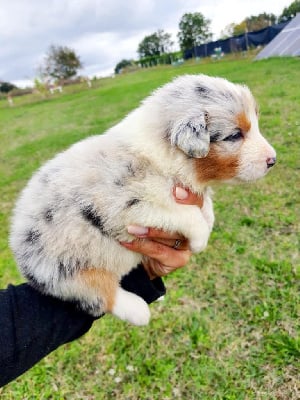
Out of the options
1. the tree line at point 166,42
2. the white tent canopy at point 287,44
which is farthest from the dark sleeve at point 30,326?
the tree line at point 166,42

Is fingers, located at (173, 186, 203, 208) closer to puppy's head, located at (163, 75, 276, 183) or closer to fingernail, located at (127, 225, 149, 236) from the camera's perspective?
puppy's head, located at (163, 75, 276, 183)

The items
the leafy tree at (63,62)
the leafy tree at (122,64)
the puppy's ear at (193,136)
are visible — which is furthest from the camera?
the leafy tree at (122,64)

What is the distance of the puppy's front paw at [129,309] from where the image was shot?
2441 millimetres

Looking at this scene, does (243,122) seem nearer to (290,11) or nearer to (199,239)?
(199,239)

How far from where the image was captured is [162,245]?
2621mm

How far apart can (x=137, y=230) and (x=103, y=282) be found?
1.28ft

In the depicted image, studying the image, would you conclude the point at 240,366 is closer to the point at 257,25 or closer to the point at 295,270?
the point at 295,270

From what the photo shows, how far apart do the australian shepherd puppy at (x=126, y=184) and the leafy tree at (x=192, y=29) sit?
62.3 meters

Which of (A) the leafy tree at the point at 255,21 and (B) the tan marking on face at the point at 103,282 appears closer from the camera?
(B) the tan marking on face at the point at 103,282

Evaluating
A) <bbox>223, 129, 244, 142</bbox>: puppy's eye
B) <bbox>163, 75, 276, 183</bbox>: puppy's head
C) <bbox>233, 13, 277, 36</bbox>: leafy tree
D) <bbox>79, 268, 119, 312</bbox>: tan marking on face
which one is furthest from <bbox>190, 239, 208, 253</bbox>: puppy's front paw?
<bbox>233, 13, 277, 36</bbox>: leafy tree

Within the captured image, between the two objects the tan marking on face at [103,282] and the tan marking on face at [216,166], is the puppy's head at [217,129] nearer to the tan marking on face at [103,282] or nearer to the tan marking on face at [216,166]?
the tan marking on face at [216,166]

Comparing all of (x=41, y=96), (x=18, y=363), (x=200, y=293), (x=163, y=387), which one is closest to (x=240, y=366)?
(x=163, y=387)

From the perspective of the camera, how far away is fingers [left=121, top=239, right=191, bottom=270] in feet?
7.98

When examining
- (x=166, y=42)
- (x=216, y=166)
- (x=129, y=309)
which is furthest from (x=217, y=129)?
(x=166, y=42)
